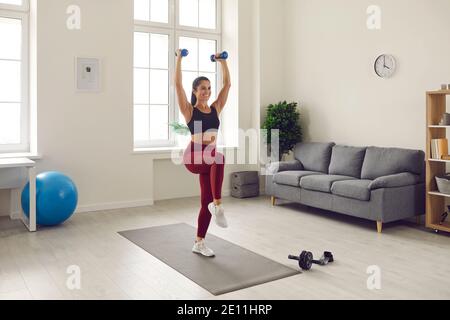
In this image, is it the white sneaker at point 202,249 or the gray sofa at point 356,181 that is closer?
the white sneaker at point 202,249

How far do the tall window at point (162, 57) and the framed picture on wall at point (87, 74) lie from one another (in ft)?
2.55

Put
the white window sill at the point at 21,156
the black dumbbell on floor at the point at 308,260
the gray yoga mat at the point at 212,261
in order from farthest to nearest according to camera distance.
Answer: the white window sill at the point at 21,156 → the black dumbbell on floor at the point at 308,260 → the gray yoga mat at the point at 212,261

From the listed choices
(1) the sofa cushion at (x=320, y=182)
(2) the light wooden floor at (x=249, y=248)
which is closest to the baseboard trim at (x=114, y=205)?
(2) the light wooden floor at (x=249, y=248)

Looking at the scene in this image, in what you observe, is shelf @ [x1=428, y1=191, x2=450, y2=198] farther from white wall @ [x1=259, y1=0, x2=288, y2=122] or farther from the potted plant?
white wall @ [x1=259, y1=0, x2=288, y2=122]

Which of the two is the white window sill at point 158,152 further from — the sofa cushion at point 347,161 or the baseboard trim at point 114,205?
the sofa cushion at point 347,161

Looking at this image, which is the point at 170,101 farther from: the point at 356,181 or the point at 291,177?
the point at 356,181

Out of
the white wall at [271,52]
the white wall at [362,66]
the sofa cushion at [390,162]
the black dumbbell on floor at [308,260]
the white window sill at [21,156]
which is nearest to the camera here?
the black dumbbell on floor at [308,260]

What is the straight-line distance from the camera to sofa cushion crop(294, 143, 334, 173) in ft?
19.3

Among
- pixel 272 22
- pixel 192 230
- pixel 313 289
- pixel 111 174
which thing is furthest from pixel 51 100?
pixel 313 289

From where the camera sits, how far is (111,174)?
5.80m

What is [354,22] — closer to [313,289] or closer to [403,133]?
[403,133]

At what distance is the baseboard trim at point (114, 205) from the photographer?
18.5 ft

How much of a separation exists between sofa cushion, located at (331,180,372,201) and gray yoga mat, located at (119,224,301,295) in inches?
57.2

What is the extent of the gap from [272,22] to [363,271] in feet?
14.5
